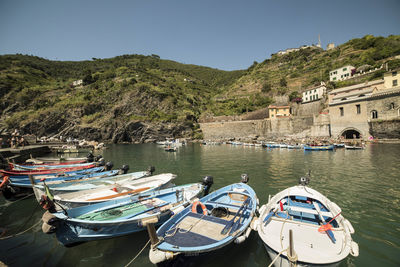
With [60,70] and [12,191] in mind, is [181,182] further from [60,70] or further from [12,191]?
[60,70]

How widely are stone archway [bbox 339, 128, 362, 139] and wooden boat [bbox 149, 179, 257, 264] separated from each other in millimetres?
41904

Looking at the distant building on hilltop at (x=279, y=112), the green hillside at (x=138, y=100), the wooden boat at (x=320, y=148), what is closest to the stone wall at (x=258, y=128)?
the distant building on hilltop at (x=279, y=112)

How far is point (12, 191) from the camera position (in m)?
10.2

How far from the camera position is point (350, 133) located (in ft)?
125

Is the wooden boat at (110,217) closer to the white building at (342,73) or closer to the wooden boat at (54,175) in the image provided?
the wooden boat at (54,175)

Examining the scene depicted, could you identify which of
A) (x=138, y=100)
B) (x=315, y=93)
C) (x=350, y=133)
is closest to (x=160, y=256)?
(x=350, y=133)

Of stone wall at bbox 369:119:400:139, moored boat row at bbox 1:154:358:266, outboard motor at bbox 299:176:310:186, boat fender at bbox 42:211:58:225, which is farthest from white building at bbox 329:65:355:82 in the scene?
boat fender at bbox 42:211:58:225

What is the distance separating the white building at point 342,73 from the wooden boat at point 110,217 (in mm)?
69229

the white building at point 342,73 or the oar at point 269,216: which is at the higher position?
the white building at point 342,73

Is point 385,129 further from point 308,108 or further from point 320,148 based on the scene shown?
point 308,108

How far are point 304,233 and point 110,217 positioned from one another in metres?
6.52

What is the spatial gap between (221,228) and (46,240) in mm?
6777

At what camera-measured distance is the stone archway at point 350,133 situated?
36.2 metres

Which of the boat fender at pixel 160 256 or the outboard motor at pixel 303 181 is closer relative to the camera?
the boat fender at pixel 160 256
